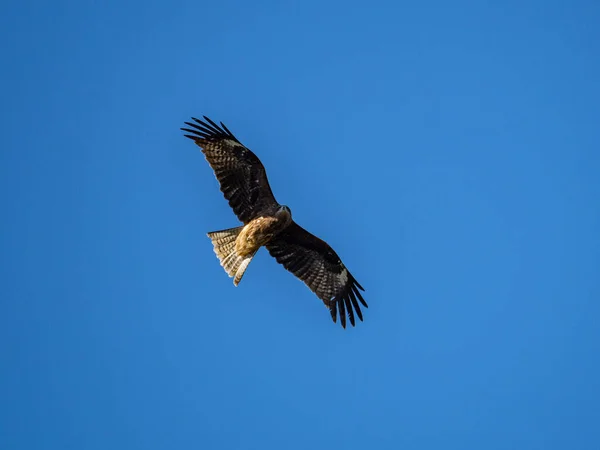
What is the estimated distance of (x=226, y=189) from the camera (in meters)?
15.4

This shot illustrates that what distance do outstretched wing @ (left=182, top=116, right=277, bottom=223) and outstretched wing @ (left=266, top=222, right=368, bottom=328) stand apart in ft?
3.18

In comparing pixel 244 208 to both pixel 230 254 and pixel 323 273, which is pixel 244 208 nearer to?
pixel 230 254

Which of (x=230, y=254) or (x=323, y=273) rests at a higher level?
(x=323, y=273)

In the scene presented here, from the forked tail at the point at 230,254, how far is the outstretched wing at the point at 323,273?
0.74m

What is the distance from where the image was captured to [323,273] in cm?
1638

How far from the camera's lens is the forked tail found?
15562mm

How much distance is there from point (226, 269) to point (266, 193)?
134 cm

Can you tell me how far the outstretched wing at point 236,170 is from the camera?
15.3m

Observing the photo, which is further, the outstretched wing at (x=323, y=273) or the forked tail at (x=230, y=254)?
the outstretched wing at (x=323, y=273)

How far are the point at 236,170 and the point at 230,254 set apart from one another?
1311 millimetres

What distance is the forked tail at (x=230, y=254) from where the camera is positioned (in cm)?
1556

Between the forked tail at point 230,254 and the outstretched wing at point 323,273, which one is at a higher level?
the outstretched wing at point 323,273

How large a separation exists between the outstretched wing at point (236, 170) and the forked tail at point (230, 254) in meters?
0.38

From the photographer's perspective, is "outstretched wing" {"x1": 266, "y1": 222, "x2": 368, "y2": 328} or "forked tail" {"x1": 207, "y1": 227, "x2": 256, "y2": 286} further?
"outstretched wing" {"x1": 266, "y1": 222, "x2": 368, "y2": 328}
